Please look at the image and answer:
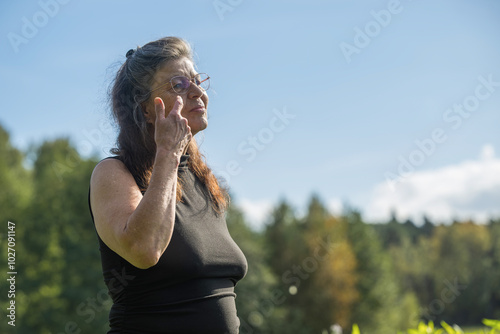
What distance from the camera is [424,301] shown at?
154 ft

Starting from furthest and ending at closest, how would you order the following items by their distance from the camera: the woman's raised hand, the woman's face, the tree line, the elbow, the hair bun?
the tree line
the hair bun
the woman's face
the woman's raised hand
the elbow

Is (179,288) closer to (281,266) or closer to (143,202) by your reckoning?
(143,202)

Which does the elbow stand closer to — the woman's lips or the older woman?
the older woman

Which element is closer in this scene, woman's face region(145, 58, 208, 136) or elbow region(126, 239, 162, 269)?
elbow region(126, 239, 162, 269)

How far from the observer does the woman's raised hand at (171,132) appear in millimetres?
1834

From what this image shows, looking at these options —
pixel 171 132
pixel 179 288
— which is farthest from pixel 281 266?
pixel 171 132

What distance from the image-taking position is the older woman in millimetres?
1741

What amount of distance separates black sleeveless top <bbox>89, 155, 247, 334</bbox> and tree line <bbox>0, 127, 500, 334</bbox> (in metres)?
12.5

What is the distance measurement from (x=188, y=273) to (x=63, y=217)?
75.1 feet

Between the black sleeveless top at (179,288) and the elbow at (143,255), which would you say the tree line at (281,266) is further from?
the elbow at (143,255)

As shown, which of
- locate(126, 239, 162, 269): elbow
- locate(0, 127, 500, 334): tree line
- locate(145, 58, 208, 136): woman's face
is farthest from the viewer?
locate(0, 127, 500, 334): tree line

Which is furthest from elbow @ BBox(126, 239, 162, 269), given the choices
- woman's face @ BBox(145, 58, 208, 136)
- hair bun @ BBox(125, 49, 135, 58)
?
hair bun @ BBox(125, 49, 135, 58)

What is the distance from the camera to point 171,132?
6.10 ft

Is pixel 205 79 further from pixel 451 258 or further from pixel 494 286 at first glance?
pixel 451 258
